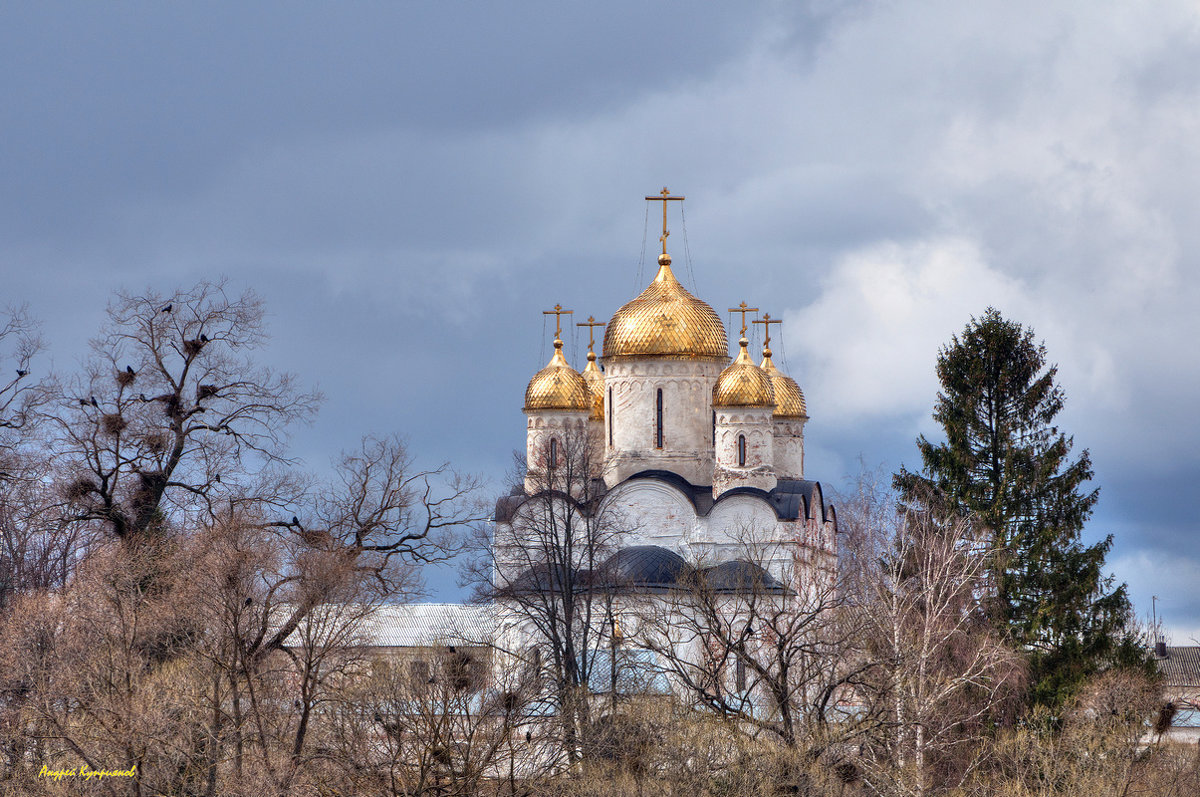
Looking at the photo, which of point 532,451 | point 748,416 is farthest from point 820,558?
point 532,451

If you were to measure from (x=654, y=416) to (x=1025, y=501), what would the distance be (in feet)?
37.2

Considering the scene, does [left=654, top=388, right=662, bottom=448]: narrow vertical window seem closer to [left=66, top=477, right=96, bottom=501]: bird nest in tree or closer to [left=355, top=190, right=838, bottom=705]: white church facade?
[left=355, top=190, right=838, bottom=705]: white church facade

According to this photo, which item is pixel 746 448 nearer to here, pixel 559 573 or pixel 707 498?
pixel 707 498

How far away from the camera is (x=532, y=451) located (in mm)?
43094

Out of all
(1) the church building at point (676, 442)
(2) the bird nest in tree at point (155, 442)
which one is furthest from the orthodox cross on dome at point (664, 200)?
(2) the bird nest in tree at point (155, 442)

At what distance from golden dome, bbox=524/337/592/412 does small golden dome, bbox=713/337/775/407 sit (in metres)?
3.39

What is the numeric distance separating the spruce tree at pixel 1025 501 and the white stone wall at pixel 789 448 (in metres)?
14.0

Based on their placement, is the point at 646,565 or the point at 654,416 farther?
the point at 654,416

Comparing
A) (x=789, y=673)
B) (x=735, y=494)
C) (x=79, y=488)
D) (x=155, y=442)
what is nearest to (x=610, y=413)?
(x=735, y=494)

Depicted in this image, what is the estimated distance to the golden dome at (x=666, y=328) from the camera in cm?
4250

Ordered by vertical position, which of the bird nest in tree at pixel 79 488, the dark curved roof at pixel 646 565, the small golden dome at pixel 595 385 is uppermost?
the small golden dome at pixel 595 385

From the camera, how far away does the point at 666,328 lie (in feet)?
140

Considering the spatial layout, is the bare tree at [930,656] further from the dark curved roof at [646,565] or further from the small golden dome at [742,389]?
the small golden dome at [742,389]

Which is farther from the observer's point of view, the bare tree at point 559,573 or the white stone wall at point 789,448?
the white stone wall at point 789,448
